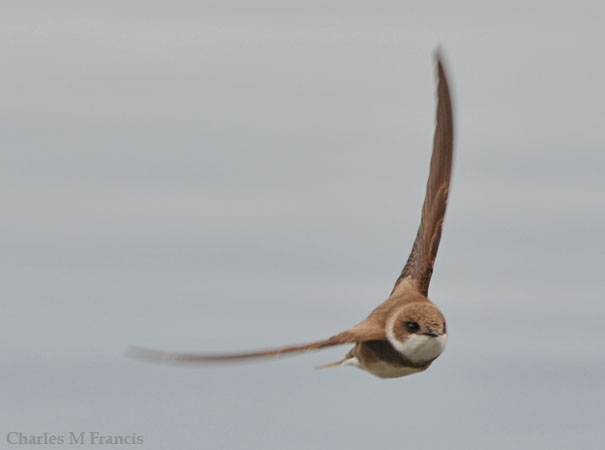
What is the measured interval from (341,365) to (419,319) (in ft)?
6.29

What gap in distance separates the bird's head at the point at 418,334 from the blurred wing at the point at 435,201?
2.61 m

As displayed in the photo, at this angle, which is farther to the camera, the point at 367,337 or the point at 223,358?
the point at 367,337

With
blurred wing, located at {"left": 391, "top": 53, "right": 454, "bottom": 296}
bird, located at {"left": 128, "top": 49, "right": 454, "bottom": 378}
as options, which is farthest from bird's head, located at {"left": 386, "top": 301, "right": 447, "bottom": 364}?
blurred wing, located at {"left": 391, "top": 53, "right": 454, "bottom": 296}

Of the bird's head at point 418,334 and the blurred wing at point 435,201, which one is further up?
the blurred wing at point 435,201

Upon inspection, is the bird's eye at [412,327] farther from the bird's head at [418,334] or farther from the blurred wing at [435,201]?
the blurred wing at [435,201]

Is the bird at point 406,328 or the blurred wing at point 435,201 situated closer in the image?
the bird at point 406,328

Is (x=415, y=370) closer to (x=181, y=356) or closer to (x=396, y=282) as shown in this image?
(x=396, y=282)

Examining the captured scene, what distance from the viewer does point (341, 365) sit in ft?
67.2

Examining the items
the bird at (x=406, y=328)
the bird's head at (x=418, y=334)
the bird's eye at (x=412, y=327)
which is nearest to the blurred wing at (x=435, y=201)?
the bird at (x=406, y=328)

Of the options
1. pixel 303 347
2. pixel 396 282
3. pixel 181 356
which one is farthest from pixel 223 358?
pixel 396 282

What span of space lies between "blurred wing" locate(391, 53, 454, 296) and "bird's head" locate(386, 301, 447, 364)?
2.61 m

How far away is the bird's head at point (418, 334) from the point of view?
18953 mm

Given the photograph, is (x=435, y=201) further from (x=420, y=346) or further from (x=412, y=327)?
(x=420, y=346)

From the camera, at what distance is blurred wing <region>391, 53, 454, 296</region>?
22.2 meters
